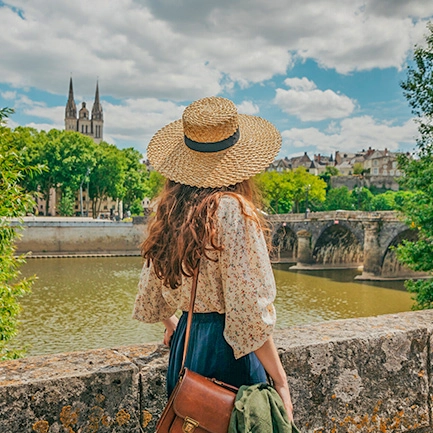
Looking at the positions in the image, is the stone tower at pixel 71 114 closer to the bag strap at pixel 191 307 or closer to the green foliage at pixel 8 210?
the green foliage at pixel 8 210

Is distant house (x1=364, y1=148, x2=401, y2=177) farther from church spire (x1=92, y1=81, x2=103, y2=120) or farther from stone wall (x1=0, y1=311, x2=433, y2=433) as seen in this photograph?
stone wall (x1=0, y1=311, x2=433, y2=433)

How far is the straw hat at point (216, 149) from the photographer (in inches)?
77.4

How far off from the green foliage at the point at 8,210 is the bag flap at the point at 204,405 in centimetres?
481

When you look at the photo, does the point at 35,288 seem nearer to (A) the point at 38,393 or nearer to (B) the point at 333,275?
(B) the point at 333,275

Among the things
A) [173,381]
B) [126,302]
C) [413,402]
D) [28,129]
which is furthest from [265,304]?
[28,129]

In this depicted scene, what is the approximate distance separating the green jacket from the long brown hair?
433 millimetres

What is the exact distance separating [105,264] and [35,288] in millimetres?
12952

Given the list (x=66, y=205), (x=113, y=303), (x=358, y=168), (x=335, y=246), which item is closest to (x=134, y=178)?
(x=66, y=205)

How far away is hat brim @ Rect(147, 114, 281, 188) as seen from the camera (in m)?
1.96

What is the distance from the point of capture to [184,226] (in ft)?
6.16

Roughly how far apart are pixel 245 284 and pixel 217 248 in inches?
5.7

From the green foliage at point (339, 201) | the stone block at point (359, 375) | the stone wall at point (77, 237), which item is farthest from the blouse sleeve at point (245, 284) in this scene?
the green foliage at point (339, 201)

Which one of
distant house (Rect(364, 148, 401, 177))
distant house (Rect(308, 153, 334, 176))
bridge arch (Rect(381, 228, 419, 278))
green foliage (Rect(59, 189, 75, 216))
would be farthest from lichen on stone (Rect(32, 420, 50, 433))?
distant house (Rect(308, 153, 334, 176))

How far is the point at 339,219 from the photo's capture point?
3928cm
